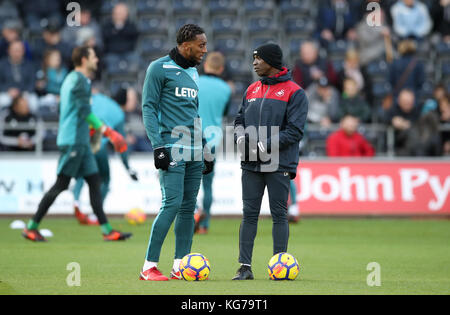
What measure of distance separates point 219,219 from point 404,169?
3980mm

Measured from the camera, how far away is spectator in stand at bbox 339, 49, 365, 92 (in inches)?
796

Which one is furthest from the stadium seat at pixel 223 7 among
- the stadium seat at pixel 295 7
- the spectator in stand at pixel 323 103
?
the spectator in stand at pixel 323 103

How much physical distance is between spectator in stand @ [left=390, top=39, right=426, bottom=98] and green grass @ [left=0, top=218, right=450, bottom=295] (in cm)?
493

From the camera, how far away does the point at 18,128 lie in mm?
18266

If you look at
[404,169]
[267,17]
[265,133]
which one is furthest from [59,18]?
[265,133]

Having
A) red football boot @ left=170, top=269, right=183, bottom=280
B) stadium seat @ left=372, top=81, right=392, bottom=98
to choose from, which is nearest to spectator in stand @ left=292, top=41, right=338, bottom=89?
stadium seat @ left=372, top=81, right=392, bottom=98

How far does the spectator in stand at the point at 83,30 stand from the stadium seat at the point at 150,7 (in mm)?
1753

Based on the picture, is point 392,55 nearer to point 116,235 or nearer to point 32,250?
point 116,235

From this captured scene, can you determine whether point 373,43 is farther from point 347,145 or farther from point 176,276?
point 176,276

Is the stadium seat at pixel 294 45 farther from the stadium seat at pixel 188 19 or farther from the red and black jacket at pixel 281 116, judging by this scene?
the red and black jacket at pixel 281 116

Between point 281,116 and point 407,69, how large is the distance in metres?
12.6

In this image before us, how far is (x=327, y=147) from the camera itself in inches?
728

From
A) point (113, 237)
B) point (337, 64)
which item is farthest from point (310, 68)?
point (113, 237)

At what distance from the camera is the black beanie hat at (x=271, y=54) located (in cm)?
852
